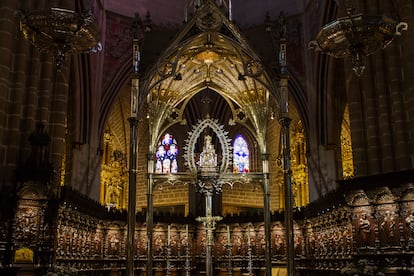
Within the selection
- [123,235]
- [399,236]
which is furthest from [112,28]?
[399,236]

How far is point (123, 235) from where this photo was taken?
67.1 ft

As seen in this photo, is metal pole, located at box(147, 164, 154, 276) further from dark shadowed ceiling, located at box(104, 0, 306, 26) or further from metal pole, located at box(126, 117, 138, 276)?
dark shadowed ceiling, located at box(104, 0, 306, 26)

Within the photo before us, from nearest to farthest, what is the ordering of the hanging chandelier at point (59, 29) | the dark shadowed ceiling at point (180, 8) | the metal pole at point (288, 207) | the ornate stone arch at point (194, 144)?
1. the hanging chandelier at point (59, 29)
2. the metal pole at point (288, 207)
3. the ornate stone arch at point (194, 144)
4. the dark shadowed ceiling at point (180, 8)

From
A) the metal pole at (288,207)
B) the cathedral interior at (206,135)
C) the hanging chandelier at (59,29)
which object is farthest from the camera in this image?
the metal pole at (288,207)

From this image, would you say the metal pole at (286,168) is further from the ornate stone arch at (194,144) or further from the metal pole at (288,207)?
the ornate stone arch at (194,144)

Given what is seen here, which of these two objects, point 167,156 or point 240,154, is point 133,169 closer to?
point 167,156

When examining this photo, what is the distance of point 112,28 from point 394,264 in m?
17.6

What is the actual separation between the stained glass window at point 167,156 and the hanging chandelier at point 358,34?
1914 centimetres

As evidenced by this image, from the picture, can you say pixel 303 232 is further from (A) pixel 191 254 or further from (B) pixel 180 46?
(B) pixel 180 46

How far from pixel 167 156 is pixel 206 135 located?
902 centimetres

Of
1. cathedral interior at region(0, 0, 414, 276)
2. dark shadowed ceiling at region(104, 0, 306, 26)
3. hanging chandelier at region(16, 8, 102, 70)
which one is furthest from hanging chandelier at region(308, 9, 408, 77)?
dark shadowed ceiling at region(104, 0, 306, 26)

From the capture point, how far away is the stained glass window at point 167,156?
2847cm

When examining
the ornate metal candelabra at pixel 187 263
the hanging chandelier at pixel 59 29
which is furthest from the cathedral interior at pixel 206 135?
the ornate metal candelabra at pixel 187 263

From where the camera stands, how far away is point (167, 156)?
28.6 m
